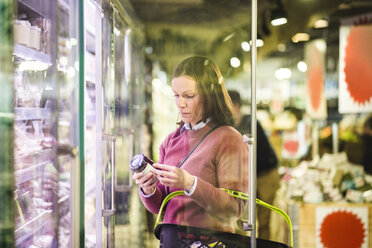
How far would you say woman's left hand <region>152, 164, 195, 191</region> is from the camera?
7.22 ft

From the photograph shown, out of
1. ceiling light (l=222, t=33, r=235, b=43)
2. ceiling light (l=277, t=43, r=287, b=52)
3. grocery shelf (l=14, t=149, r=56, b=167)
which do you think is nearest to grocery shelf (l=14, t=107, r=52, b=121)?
grocery shelf (l=14, t=149, r=56, b=167)

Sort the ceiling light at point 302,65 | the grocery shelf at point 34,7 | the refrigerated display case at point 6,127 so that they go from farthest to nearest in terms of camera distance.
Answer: the ceiling light at point 302,65 → the grocery shelf at point 34,7 → the refrigerated display case at point 6,127

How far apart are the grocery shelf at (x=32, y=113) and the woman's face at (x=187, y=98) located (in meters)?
0.59

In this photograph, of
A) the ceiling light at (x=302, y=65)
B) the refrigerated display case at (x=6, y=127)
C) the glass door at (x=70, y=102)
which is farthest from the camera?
the ceiling light at (x=302, y=65)

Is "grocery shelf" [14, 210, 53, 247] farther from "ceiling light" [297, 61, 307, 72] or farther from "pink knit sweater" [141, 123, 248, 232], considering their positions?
"ceiling light" [297, 61, 307, 72]

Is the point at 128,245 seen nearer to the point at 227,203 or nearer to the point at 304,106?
the point at 227,203

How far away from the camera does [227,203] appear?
2.22 m

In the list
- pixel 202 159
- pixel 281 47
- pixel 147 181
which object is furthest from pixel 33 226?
pixel 281 47

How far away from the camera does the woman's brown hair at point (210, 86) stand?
2.21 metres

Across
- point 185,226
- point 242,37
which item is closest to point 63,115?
point 185,226

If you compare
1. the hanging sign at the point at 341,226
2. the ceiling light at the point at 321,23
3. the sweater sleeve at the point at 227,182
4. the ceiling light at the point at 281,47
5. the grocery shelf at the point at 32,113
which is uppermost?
the ceiling light at the point at 321,23

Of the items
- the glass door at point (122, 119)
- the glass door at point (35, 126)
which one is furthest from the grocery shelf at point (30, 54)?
the glass door at point (122, 119)

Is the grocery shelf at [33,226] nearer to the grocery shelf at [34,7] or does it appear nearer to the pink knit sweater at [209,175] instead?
the pink knit sweater at [209,175]

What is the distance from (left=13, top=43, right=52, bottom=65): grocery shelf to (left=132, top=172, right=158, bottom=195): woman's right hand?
2.22 feet
